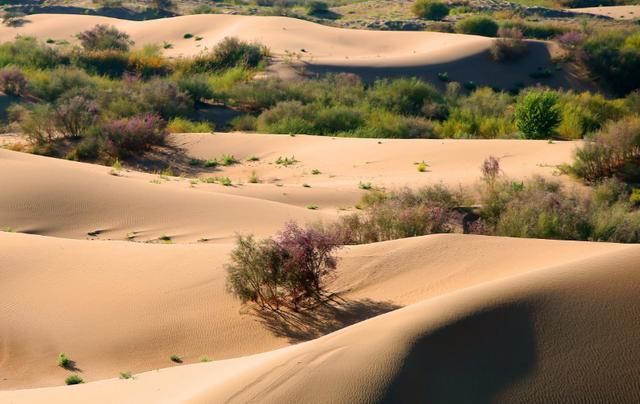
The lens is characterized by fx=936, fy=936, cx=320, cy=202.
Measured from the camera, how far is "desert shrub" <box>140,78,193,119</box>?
2944 cm

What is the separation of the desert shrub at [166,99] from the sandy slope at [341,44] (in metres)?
9.90

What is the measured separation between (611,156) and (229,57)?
24980mm

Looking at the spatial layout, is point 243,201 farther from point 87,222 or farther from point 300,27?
point 300,27

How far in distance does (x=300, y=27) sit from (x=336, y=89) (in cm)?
1738

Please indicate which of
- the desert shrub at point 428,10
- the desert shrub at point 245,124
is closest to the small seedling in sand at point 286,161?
the desert shrub at point 245,124

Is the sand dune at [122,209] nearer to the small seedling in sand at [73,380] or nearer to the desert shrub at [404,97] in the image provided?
the small seedling in sand at [73,380]

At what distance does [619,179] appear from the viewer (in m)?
18.8

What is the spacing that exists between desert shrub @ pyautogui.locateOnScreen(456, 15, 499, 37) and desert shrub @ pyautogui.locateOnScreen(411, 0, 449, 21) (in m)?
7.84

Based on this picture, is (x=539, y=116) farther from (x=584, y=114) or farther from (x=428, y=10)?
(x=428, y=10)

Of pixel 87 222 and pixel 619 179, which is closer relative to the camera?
pixel 87 222

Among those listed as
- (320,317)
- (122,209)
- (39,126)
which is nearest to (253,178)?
(122,209)

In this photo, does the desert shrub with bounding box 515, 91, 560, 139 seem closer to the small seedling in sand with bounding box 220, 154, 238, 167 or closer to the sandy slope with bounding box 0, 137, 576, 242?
the sandy slope with bounding box 0, 137, 576, 242

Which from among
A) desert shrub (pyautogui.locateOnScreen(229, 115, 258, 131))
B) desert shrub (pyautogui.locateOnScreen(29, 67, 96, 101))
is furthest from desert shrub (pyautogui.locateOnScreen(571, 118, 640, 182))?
desert shrub (pyautogui.locateOnScreen(29, 67, 96, 101))

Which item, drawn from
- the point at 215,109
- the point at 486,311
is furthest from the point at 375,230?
the point at 215,109
